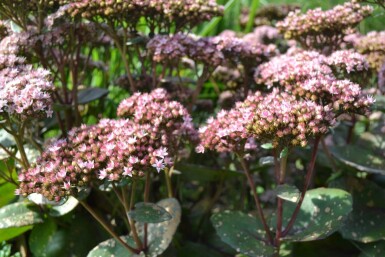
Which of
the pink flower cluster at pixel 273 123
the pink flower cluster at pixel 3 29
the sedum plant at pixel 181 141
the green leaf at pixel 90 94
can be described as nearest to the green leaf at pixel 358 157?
the sedum plant at pixel 181 141

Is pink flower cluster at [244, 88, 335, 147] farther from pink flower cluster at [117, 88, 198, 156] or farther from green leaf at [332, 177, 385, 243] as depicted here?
green leaf at [332, 177, 385, 243]

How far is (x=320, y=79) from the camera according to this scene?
72.4 inches

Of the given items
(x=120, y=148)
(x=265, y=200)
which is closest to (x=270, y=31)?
(x=265, y=200)

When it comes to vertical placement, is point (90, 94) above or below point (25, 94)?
below

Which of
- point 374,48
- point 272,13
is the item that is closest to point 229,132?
point 374,48

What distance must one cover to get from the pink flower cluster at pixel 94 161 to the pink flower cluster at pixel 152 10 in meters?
0.51

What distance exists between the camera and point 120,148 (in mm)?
1657

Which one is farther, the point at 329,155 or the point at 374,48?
the point at 374,48

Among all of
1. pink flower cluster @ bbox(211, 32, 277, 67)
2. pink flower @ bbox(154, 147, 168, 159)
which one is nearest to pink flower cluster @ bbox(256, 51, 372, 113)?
pink flower cluster @ bbox(211, 32, 277, 67)

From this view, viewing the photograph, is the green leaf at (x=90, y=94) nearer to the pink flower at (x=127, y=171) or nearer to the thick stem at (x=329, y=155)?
the pink flower at (x=127, y=171)

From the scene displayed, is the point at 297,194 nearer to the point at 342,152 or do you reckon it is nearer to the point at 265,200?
the point at 342,152

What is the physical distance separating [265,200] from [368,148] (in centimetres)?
55

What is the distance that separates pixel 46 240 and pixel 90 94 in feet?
2.24

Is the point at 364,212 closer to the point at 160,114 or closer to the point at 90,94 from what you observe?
the point at 160,114
